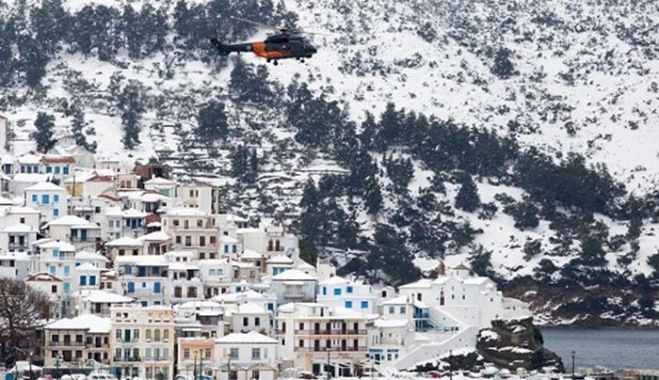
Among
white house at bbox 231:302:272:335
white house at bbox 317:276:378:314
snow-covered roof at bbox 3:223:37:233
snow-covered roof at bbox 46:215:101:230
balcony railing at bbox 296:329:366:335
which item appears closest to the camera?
balcony railing at bbox 296:329:366:335

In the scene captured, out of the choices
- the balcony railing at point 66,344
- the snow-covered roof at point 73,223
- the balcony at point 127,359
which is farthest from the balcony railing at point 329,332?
the snow-covered roof at point 73,223

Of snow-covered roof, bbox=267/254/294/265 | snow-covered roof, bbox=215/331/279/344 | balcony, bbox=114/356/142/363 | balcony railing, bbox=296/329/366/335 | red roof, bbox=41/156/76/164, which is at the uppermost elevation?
red roof, bbox=41/156/76/164

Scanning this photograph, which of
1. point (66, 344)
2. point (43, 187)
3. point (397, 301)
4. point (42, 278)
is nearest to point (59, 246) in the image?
point (42, 278)

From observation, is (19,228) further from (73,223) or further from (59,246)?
(59,246)

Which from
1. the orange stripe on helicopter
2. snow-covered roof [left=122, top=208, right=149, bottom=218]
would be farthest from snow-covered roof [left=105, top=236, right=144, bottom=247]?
the orange stripe on helicopter

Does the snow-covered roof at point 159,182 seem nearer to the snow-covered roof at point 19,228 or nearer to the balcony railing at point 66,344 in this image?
the snow-covered roof at point 19,228

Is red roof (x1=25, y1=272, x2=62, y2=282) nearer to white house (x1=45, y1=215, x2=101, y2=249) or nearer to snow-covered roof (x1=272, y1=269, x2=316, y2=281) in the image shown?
white house (x1=45, y1=215, x2=101, y2=249)
